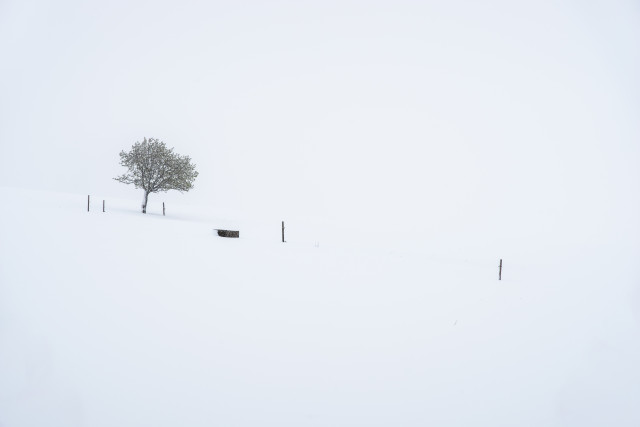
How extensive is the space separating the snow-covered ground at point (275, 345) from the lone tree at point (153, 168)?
22.2m

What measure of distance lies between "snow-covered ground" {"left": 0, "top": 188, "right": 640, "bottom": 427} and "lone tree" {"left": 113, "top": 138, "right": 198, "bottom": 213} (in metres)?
22.2

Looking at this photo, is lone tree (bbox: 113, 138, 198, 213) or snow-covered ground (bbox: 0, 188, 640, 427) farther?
lone tree (bbox: 113, 138, 198, 213)

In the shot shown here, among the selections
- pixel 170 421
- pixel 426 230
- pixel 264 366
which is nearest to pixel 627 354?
pixel 264 366

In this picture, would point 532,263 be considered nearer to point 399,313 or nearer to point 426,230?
point 426,230

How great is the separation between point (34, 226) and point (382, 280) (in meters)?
24.1

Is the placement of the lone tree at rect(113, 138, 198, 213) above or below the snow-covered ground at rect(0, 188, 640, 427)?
above

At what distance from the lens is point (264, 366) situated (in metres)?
9.46

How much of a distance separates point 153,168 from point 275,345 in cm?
4039

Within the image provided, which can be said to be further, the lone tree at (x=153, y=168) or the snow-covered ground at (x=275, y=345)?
the lone tree at (x=153, y=168)

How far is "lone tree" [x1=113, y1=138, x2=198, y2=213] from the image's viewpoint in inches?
1683

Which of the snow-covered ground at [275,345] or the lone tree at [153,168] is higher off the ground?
the lone tree at [153,168]

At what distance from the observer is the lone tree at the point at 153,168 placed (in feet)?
140

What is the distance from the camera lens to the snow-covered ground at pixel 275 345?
774 cm

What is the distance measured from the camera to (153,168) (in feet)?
142
